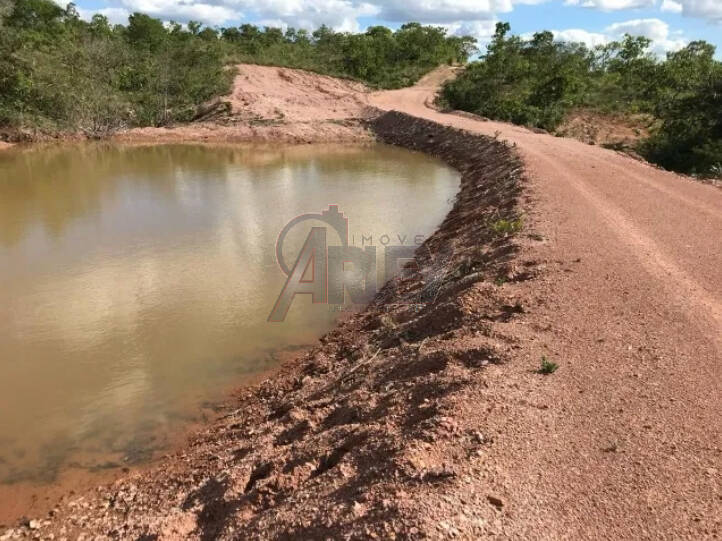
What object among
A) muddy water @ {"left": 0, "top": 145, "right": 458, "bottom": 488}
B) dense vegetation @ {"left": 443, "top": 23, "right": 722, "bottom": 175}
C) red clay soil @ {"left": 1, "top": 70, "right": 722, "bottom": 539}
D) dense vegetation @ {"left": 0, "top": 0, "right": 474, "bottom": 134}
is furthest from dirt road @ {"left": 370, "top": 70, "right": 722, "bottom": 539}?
dense vegetation @ {"left": 0, "top": 0, "right": 474, "bottom": 134}

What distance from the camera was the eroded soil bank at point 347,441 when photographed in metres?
3.50

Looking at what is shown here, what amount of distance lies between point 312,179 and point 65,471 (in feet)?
48.7

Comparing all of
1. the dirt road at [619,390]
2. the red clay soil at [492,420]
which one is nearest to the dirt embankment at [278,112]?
the dirt road at [619,390]

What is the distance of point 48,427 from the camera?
5.91m

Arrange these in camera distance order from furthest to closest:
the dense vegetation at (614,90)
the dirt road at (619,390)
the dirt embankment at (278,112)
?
the dirt embankment at (278,112)
the dense vegetation at (614,90)
the dirt road at (619,390)

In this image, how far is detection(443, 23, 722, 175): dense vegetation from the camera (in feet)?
56.0

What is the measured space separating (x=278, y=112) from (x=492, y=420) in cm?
3021

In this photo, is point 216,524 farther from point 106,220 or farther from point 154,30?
point 154,30

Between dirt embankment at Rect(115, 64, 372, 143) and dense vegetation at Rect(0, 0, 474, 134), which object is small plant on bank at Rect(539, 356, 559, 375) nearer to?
dirt embankment at Rect(115, 64, 372, 143)

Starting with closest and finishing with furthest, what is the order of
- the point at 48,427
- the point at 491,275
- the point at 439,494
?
the point at 439,494, the point at 48,427, the point at 491,275

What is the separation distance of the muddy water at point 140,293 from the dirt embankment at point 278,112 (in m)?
9.73

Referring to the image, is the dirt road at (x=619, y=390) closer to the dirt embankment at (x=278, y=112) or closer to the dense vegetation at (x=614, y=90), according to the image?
the dense vegetation at (x=614, y=90)

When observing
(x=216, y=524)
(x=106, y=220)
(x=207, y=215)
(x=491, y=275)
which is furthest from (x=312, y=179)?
(x=216, y=524)

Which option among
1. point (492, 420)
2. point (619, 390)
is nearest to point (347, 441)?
point (492, 420)
